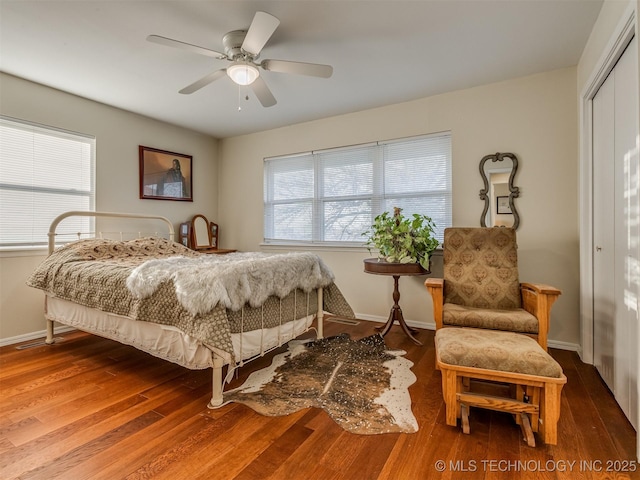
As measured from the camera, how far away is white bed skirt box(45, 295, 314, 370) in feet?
6.32

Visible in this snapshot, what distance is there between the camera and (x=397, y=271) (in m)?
2.91

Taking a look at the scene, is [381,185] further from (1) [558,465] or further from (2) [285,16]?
(1) [558,465]

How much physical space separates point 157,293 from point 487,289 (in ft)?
8.02

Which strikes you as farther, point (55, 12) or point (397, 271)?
point (397, 271)

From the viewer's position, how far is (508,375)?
1.54m

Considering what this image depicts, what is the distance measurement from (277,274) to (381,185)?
6.44 ft

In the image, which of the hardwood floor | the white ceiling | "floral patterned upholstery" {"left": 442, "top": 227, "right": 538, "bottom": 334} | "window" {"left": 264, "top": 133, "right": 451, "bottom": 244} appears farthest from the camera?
"window" {"left": 264, "top": 133, "right": 451, "bottom": 244}

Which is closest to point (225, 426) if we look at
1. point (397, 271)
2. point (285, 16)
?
point (397, 271)

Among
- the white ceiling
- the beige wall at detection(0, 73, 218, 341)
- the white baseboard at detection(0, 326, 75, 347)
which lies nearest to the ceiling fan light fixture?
the white ceiling

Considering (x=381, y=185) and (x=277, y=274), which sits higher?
(x=381, y=185)

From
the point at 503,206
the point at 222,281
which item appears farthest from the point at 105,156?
the point at 503,206

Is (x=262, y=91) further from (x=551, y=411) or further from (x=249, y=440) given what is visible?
(x=551, y=411)

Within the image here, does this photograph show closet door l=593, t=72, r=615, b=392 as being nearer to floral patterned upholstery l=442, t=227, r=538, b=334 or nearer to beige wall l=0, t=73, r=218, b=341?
floral patterned upholstery l=442, t=227, r=538, b=334

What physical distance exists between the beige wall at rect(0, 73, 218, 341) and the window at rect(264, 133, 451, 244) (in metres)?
1.01
